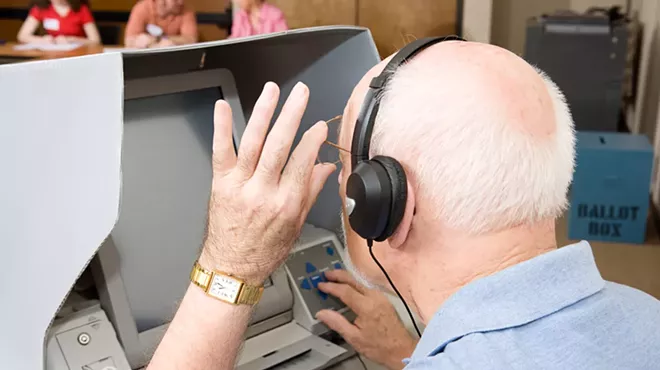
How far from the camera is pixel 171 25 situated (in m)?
3.81

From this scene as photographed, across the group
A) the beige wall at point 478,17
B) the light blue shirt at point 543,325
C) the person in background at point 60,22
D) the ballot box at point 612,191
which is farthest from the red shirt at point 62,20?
the light blue shirt at point 543,325

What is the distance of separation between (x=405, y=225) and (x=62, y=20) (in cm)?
364

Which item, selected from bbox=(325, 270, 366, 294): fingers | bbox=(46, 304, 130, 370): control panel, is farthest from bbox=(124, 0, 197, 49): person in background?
bbox=(46, 304, 130, 370): control panel

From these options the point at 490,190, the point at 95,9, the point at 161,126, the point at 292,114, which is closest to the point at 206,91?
the point at 161,126

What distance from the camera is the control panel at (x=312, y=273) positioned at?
121 centimetres

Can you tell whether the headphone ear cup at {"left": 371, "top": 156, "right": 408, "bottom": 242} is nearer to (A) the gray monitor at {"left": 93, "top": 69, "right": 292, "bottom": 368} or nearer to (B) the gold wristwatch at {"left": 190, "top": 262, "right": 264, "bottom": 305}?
(B) the gold wristwatch at {"left": 190, "top": 262, "right": 264, "bottom": 305}

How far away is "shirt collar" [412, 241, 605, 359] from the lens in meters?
0.72

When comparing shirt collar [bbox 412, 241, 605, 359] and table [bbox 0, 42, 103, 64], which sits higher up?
shirt collar [bbox 412, 241, 605, 359]

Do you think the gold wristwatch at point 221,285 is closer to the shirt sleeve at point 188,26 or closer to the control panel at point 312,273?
the control panel at point 312,273

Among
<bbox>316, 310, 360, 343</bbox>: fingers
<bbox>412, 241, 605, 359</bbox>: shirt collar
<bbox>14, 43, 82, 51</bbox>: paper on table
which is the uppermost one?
<bbox>412, 241, 605, 359</bbox>: shirt collar

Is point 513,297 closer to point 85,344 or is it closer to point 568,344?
point 568,344

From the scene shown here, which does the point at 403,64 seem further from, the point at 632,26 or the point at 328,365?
the point at 632,26

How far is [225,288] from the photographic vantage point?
2.99 feet

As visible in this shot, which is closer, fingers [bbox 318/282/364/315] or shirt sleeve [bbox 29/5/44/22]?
fingers [bbox 318/282/364/315]
